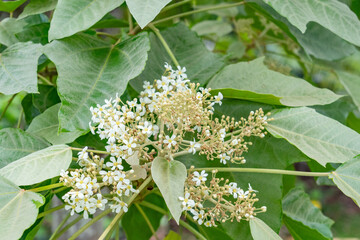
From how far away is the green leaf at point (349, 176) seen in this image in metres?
0.52

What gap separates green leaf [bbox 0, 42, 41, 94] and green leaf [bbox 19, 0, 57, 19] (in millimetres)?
69

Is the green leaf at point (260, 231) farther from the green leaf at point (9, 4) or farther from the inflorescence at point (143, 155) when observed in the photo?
the green leaf at point (9, 4)

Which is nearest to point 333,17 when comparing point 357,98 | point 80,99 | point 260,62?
point 260,62

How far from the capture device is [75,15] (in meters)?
0.58

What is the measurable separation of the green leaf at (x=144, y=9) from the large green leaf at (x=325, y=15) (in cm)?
17

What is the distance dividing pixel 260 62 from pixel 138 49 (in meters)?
0.20

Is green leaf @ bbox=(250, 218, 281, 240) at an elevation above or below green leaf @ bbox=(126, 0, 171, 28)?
below

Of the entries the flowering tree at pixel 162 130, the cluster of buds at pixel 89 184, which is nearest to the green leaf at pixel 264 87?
the flowering tree at pixel 162 130

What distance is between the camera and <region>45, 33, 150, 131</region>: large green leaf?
0.53 m

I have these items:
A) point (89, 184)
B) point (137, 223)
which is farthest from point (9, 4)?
point (137, 223)

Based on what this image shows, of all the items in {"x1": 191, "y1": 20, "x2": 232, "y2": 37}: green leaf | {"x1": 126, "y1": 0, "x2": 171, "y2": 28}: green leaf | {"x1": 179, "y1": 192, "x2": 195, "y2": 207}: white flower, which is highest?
{"x1": 126, "y1": 0, "x2": 171, "y2": 28}: green leaf

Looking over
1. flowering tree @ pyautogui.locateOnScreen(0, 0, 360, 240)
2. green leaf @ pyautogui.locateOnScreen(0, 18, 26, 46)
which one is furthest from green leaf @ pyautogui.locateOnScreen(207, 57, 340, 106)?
green leaf @ pyautogui.locateOnScreen(0, 18, 26, 46)

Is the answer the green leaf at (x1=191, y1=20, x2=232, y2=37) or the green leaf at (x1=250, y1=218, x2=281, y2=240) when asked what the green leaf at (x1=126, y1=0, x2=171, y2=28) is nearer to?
the green leaf at (x1=250, y1=218, x2=281, y2=240)

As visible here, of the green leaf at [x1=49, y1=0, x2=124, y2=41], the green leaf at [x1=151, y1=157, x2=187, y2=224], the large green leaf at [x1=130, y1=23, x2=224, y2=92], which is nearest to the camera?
the green leaf at [x1=151, y1=157, x2=187, y2=224]
